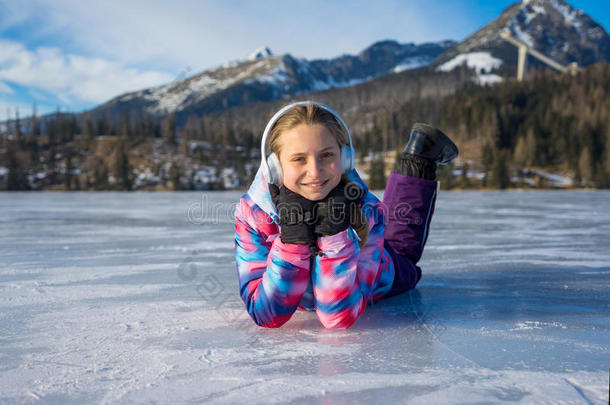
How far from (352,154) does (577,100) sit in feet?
282

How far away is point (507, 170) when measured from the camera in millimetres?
50094

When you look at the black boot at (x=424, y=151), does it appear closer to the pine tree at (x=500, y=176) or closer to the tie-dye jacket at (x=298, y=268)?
the tie-dye jacket at (x=298, y=268)

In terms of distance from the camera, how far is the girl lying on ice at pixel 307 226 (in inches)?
61.3

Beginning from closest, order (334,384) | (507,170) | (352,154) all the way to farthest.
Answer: (334,384), (352,154), (507,170)

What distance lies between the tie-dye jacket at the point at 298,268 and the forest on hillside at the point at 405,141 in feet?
165

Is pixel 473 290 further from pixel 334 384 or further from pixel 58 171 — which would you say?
pixel 58 171

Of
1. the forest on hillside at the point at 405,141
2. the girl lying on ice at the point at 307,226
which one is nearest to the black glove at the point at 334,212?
the girl lying on ice at the point at 307,226

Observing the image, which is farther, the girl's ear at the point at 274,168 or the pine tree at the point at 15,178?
the pine tree at the point at 15,178

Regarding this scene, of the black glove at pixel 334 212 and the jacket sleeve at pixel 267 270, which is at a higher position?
the black glove at pixel 334 212

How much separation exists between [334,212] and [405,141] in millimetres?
62659

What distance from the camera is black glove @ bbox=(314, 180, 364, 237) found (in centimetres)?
153

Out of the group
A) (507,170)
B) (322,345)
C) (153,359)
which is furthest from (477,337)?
(507,170)

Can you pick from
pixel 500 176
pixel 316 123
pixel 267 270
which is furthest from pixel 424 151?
pixel 500 176

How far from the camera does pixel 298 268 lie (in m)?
1.64
